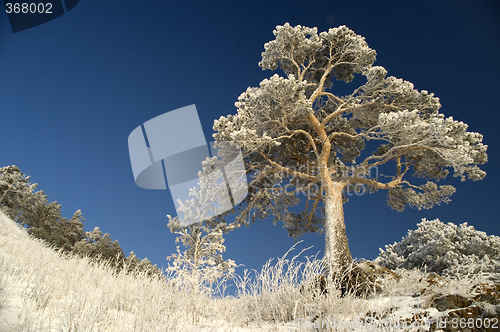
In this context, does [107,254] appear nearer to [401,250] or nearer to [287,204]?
[287,204]

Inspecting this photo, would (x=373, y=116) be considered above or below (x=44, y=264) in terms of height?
above

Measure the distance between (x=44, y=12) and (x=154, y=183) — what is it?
7.82 metres

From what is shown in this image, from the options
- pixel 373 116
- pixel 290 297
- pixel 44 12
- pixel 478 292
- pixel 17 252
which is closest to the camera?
pixel 478 292

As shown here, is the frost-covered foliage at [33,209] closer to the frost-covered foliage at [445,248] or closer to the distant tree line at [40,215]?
the distant tree line at [40,215]

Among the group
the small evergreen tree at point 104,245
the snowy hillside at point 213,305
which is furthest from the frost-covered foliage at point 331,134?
the small evergreen tree at point 104,245

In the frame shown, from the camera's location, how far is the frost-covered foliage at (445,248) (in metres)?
11.2

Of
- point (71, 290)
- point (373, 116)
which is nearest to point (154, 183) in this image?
point (71, 290)

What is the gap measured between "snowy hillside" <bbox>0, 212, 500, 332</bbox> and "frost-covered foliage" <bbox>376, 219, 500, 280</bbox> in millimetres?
6412

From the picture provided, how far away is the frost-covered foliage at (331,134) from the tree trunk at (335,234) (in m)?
0.03

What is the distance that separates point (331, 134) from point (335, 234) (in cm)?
417

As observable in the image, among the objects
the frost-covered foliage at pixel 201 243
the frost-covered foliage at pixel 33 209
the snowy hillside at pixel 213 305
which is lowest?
the snowy hillside at pixel 213 305

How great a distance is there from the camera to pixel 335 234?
31.0 ft

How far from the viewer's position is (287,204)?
1321cm

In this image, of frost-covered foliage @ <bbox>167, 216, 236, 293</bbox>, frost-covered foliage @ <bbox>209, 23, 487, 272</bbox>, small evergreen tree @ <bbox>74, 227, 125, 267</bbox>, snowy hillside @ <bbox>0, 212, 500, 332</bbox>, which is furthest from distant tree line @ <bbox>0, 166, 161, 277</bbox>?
snowy hillside @ <bbox>0, 212, 500, 332</bbox>
